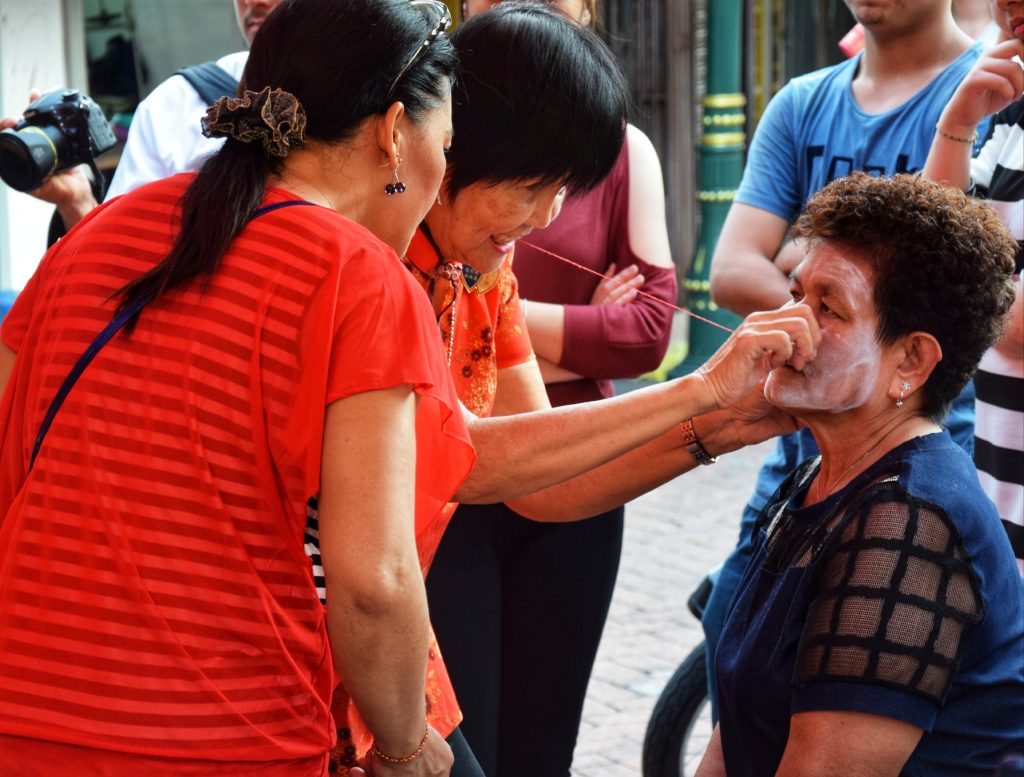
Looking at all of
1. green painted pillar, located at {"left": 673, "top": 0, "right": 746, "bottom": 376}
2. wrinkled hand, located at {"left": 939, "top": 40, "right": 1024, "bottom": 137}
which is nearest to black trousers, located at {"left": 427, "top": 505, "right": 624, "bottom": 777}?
wrinkled hand, located at {"left": 939, "top": 40, "right": 1024, "bottom": 137}

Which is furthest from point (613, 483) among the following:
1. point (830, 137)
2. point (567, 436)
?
point (830, 137)

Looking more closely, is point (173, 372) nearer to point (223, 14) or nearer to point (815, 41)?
point (223, 14)

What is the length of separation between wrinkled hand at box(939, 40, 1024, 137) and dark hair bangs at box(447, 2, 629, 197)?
88 centimetres

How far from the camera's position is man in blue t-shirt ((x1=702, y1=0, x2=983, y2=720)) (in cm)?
336

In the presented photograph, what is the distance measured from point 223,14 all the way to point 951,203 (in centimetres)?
619

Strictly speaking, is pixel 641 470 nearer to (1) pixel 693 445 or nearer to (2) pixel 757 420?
(1) pixel 693 445

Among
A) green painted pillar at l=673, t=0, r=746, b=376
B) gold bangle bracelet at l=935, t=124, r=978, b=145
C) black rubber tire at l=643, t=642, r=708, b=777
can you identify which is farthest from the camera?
green painted pillar at l=673, t=0, r=746, b=376

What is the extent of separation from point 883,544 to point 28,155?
7.47 feet

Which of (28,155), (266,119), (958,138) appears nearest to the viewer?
(266,119)

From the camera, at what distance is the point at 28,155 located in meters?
3.36

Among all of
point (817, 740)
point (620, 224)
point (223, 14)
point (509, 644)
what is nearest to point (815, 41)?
point (223, 14)

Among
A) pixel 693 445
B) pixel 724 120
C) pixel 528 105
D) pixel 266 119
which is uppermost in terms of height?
pixel 266 119

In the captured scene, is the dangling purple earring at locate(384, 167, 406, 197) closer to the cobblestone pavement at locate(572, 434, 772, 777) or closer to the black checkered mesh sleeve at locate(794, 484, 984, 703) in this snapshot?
the black checkered mesh sleeve at locate(794, 484, 984, 703)

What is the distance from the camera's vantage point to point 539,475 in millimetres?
2352
